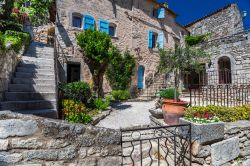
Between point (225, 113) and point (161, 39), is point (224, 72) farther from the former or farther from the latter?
point (225, 113)

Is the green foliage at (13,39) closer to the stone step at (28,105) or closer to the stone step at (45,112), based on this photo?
the stone step at (28,105)

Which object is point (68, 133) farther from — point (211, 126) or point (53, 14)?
point (53, 14)

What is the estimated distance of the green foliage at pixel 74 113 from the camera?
17.3 feet

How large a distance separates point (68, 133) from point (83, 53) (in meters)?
9.63

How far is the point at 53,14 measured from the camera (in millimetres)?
11781

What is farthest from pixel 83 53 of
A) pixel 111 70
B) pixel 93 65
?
pixel 111 70

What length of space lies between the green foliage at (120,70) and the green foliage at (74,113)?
5.41 m

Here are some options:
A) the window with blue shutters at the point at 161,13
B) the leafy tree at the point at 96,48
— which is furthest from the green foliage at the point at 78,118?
the window with blue shutters at the point at 161,13

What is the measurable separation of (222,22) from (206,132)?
1597 cm

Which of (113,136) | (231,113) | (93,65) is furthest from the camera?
(93,65)

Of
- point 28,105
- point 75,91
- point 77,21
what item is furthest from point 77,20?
point 28,105

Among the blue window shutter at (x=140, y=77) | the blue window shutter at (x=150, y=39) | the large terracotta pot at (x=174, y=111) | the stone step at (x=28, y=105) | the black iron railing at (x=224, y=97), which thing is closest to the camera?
the stone step at (x=28, y=105)

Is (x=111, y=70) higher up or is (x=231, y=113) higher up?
(x=111, y=70)

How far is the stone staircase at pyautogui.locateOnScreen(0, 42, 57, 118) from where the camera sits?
3.81 m
